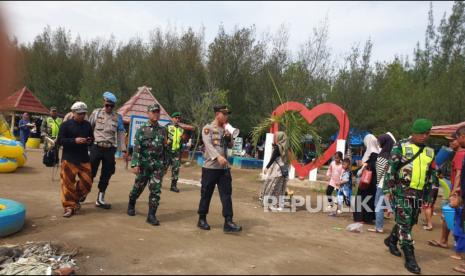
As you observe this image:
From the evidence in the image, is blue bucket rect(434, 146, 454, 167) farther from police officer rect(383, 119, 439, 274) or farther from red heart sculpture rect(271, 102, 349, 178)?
red heart sculpture rect(271, 102, 349, 178)

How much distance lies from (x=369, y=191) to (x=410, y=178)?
2690mm

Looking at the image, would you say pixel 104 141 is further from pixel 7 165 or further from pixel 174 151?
pixel 7 165

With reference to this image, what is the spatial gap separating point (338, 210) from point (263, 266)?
428cm

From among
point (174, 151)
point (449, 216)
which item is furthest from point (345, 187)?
point (174, 151)

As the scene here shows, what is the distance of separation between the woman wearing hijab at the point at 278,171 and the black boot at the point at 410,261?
3570 millimetres

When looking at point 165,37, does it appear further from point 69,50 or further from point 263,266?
point 263,266

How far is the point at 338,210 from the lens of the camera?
8.23 meters

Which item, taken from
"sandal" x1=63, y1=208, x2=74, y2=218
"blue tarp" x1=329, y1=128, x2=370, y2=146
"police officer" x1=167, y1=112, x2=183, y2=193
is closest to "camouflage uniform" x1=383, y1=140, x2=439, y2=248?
"sandal" x1=63, y1=208, x2=74, y2=218

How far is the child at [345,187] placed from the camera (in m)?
8.22

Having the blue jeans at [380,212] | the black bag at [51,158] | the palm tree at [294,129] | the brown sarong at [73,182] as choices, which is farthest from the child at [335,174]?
the black bag at [51,158]

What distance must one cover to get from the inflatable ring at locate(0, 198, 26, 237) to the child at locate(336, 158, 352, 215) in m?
5.78

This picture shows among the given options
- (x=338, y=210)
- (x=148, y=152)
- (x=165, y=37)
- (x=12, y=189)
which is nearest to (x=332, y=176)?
(x=338, y=210)

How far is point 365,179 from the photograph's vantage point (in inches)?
290

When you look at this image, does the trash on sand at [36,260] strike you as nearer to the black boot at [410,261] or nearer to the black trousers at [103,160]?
the black trousers at [103,160]
